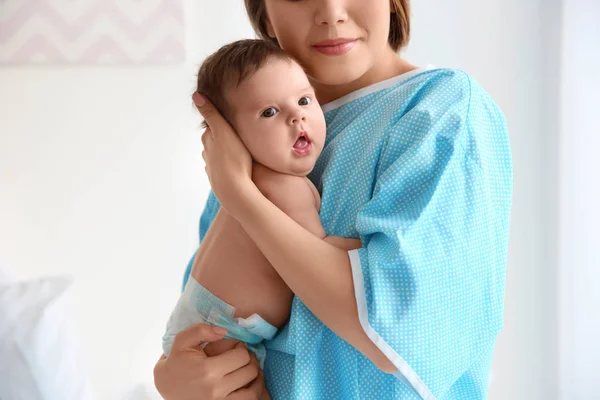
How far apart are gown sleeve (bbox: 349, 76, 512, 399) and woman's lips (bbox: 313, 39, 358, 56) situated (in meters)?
0.16

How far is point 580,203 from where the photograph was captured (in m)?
1.79

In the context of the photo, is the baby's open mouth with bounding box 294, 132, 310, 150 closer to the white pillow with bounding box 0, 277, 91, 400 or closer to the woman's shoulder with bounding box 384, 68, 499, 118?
the woman's shoulder with bounding box 384, 68, 499, 118

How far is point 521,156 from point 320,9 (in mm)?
1019

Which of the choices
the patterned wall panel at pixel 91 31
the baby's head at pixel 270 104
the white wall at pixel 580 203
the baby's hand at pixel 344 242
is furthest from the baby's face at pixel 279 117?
the patterned wall panel at pixel 91 31

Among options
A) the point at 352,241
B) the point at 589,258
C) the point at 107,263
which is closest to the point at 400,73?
the point at 352,241

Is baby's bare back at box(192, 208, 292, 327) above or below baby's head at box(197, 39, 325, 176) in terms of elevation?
below

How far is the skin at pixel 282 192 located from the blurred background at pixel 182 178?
0.79 metres

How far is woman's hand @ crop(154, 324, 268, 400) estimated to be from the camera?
0.98 metres


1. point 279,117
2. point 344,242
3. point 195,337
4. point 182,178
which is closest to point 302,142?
point 279,117

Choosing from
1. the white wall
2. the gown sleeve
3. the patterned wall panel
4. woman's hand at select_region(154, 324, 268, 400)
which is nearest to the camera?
the gown sleeve

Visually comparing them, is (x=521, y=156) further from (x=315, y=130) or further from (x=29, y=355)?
(x=29, y=355)

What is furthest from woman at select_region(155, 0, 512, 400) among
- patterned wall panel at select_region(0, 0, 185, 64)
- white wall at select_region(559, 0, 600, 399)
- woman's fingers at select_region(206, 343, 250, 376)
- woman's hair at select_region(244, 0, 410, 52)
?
patterned wall panel at select_region(0, 0, 185, 64)

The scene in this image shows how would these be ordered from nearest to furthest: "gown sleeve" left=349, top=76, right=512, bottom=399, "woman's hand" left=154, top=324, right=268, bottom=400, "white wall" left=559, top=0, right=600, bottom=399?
1. "gown sleeve" left=349, top=76, right=512, bottom=399
2. "woman's hand" left=154, top=324, right=268, bottom=400
3. "white wall" left=559, top=0, right=600, bottom=399

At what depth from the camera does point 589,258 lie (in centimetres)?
177
